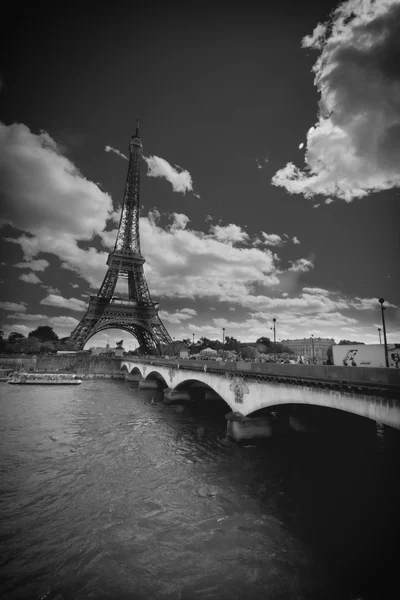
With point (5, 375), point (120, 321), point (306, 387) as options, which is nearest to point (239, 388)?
point (306, 387)

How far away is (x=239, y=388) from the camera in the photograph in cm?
1767

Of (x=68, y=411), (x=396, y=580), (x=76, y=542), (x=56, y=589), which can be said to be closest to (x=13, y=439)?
(x=68, y=411)

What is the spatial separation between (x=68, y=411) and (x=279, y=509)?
80.5ft

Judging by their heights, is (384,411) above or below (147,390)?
above

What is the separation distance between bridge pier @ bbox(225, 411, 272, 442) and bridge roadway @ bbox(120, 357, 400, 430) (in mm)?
99

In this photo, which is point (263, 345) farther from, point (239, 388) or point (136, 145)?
point (239, 388)

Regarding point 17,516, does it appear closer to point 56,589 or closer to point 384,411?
point 56,589

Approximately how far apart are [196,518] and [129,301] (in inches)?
2471

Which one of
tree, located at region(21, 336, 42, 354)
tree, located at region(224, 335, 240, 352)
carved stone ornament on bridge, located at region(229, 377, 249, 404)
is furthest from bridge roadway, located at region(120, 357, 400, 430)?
tree, located at region(224, 335, 240, 352)

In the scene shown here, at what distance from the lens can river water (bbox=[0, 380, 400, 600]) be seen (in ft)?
22.7

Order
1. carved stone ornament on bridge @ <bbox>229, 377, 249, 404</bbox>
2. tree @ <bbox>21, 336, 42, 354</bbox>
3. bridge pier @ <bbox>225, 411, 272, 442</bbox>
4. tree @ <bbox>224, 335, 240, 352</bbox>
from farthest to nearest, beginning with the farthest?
tree @ <bbox>224, 335, 240, 352</bbox>, tree @ <bbox>21, 336, 42, 354</bbox>, bridge pier @ <bbox>225, 411, 272, 442</bbox>, carved stone ornament on bridge @ <bbox>229, 377, 249, 404</bbox>

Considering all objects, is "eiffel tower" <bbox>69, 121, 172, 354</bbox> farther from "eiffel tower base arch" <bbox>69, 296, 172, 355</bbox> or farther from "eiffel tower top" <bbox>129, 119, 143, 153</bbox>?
"eiffel tower top" <bbox>129, 119, 143, 153</bbox>

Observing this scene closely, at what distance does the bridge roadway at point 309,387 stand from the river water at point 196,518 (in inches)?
133

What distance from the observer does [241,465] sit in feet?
48.0
